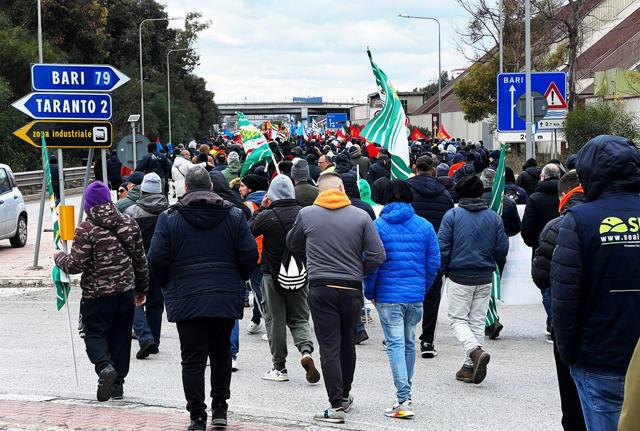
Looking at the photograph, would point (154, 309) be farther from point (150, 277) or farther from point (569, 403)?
point (569, 403)

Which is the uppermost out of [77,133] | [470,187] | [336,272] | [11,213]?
[77,133]

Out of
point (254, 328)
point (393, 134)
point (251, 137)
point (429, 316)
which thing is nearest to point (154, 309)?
point (254, 328)

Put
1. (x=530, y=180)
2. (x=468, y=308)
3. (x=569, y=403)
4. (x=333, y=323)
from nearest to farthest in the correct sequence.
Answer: (x=569, y=403), (x=333, y=323), (x=468, y=308), (x=530, y=180)

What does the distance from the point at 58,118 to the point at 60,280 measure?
21.2 feet

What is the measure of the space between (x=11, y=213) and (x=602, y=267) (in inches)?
701

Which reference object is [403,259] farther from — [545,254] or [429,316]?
[429,316]

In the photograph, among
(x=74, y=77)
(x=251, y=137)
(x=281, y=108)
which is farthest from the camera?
(x=281, y=108)

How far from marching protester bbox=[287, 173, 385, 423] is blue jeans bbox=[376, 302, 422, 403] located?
12.2 inches

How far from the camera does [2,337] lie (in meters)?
11.5

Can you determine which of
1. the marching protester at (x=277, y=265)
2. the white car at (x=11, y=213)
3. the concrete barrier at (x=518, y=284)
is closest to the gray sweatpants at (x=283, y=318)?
the marching protester at (x=277, y=265)

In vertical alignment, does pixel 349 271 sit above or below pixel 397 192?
below

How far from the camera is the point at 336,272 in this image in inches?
304

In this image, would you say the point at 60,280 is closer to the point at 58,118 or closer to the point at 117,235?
the point at 117,235

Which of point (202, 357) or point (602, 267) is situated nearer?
point (602, 267)
